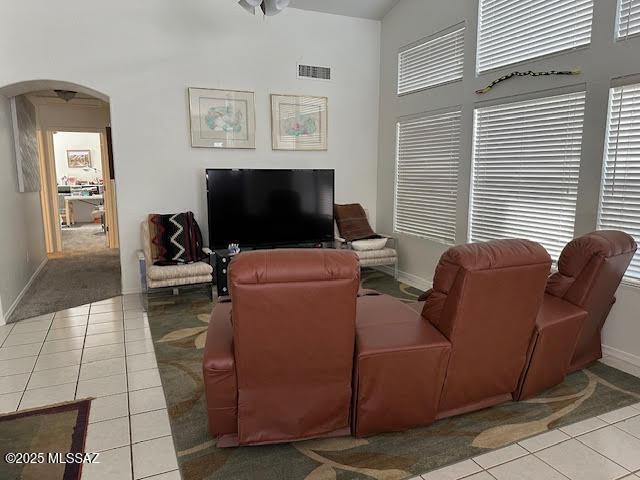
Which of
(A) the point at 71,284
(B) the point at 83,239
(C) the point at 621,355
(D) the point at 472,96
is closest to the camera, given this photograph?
(C) the point at 621,355

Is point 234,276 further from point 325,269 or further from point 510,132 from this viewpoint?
point 510,132

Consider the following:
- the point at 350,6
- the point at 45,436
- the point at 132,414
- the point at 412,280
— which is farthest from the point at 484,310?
the point at 350,6

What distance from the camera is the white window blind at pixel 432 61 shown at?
4414 millimetres

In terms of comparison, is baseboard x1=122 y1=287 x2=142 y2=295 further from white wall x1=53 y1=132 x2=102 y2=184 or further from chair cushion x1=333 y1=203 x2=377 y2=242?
white wall x1=53 y1=132 x2=102 y2=184

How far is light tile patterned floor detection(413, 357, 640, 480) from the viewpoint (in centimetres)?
196

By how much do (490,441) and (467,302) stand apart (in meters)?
0.75

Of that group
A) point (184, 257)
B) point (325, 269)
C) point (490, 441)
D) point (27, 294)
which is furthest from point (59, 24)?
point (490, 441)

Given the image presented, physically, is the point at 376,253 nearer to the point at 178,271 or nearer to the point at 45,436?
the point at 178,271

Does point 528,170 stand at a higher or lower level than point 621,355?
higher

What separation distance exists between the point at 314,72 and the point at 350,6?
87 centimetres

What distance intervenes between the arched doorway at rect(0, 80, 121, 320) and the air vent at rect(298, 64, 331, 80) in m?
2.25

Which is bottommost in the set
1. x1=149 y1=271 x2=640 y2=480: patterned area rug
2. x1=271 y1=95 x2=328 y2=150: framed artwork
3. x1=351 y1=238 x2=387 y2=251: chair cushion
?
x1=149 y1=271 x2=640 y2=480: patterned area rug

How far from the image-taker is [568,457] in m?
2.08

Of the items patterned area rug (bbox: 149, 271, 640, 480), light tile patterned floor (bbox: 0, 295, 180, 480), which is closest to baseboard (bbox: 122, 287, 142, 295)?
light tile patterned floor (bbox: 0, 295, 180, 480)
